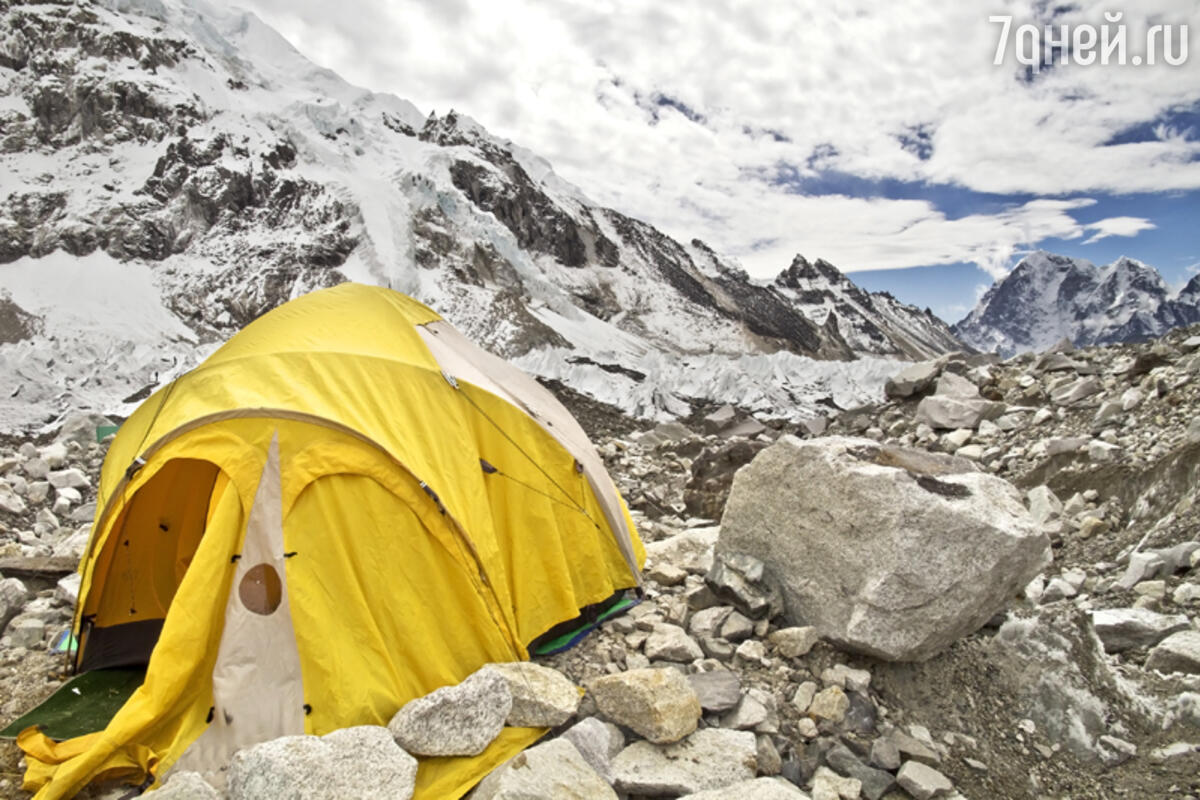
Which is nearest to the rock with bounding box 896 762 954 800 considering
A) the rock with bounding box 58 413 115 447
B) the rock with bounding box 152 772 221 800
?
the rock with bounding box 152 772 221 800

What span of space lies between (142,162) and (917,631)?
2382 inches

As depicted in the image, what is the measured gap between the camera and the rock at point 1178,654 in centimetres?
453

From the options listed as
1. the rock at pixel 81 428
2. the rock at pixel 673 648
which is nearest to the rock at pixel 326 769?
the rock at pixel 673 648

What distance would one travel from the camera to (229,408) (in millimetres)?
4426

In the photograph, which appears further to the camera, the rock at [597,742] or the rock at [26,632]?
the rock at [26,632]

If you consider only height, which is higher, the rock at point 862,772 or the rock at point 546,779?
the rock at point 546,779

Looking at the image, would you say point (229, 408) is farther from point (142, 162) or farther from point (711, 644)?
point (142, 162)

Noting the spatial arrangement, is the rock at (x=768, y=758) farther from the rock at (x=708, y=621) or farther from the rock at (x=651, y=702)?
the rock at (x=708, y=621)

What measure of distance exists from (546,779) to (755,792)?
1037 mm

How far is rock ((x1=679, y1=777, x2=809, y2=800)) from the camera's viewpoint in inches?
127

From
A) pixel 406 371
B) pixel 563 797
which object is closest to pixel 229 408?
pixel 406 371

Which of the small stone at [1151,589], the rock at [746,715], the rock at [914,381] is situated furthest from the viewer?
the rock at [914,381]

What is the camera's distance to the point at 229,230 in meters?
48.3

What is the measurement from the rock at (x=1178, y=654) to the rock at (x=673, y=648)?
10.5 feet
